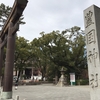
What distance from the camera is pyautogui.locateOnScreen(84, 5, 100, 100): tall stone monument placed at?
504 centimetres

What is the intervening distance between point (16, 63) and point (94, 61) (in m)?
27.0

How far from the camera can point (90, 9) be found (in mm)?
5543

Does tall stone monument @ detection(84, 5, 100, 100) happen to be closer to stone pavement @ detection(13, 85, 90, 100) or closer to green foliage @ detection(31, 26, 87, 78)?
stone pavement @ detection(13, 85, 90, 100)

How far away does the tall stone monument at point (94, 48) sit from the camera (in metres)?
5.04

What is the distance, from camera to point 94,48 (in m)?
5.21

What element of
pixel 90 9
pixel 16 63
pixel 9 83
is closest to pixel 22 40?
pixel 16 63

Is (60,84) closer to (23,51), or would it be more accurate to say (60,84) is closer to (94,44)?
(23,51)

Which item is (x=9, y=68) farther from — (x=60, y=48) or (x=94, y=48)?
(x=60, y=48)

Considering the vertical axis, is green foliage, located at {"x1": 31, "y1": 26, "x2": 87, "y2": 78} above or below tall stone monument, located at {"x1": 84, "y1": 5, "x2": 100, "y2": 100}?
above

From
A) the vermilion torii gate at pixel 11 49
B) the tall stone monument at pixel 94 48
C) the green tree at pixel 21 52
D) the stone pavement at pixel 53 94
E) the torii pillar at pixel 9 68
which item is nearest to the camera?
the tall stone monument at pixel 94 48

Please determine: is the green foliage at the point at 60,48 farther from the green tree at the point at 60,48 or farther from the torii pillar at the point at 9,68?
the torii pillar at the point at 9,68

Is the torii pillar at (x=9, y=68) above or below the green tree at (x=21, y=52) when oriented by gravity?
below

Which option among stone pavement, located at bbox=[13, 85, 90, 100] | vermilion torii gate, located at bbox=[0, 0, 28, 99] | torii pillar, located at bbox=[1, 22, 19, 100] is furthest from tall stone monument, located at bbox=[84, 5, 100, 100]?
stone pavement, located at bbox=[13, 85, 90, 100]

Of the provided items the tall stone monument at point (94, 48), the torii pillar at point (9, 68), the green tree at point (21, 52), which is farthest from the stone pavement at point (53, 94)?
the green tree at point (21, 52)
